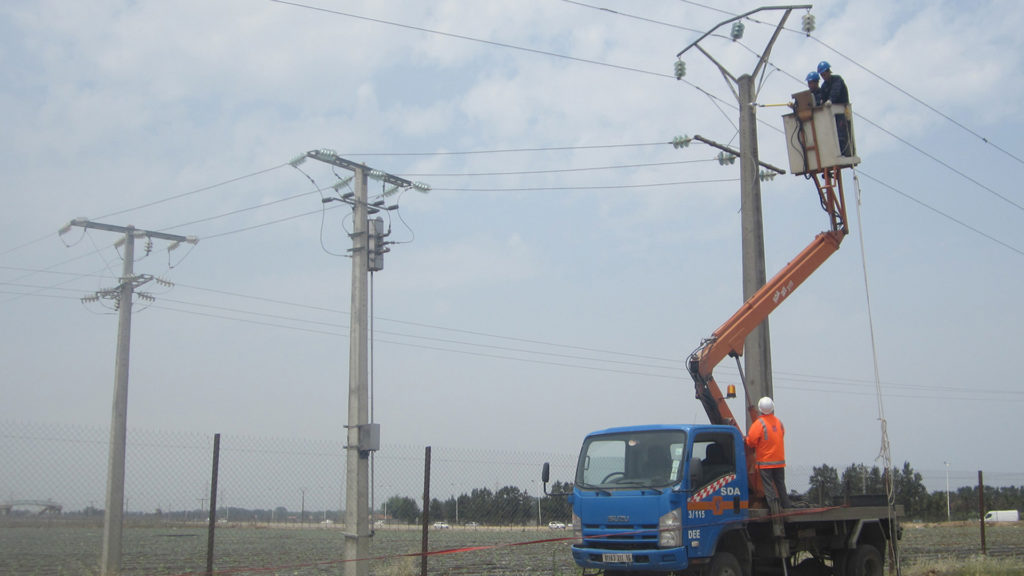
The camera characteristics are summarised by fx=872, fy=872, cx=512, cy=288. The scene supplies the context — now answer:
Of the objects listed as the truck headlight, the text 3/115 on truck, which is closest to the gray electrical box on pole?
the text 3/115 on truck

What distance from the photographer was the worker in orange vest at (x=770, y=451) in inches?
456

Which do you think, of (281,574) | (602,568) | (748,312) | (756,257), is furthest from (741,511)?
(281,574)

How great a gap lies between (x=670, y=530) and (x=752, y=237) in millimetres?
7209

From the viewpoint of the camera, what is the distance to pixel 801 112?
1373cm

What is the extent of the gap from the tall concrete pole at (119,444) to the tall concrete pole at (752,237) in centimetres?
1371

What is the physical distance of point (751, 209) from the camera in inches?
632

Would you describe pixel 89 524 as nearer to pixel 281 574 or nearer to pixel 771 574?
pixel 281 574

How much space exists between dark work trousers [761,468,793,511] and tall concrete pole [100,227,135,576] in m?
13.8

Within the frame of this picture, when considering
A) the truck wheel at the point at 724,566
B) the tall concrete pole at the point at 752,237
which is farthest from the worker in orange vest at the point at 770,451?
the tall concrete pole at the point at 752,237

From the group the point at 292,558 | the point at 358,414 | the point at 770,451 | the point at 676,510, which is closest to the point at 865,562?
the point at 770,451

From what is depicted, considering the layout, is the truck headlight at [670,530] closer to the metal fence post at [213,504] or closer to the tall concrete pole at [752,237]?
the tall concrete pole at [752,237]

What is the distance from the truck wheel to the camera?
1079 cm

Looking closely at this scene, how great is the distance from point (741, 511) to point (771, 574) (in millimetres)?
2034

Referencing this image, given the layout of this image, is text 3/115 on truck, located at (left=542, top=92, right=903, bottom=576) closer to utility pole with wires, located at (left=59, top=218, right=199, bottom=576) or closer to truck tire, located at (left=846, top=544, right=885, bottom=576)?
truck tire, located at (left=846, top=544, right=885, bottom=576)
